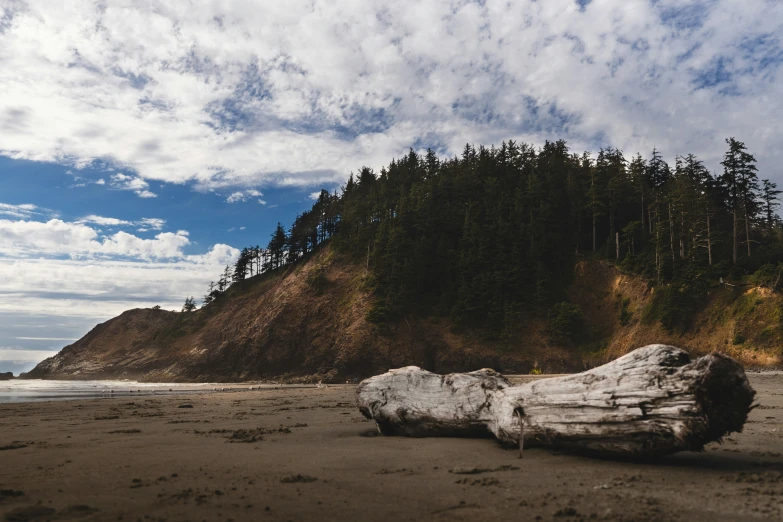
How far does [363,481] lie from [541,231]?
60.9 meters

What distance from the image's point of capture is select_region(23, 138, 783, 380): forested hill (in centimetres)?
4650

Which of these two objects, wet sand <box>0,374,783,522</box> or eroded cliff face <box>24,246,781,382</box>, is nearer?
wet sand <box>0,374,783,522</box>

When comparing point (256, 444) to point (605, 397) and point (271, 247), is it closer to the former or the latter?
point (605, 397)

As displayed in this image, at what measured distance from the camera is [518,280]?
196ft

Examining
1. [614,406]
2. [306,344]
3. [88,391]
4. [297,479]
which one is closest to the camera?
[297,479]

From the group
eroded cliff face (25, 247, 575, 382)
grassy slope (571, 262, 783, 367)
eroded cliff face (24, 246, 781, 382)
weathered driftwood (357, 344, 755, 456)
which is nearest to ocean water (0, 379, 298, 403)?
eroded cliff face (25, 247, 575, 382)

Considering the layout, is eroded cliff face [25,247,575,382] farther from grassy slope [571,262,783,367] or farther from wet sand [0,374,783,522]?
wet sand [0,374,783,522]

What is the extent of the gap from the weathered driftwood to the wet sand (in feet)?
1.16

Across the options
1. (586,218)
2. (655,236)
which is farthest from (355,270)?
(655,236)

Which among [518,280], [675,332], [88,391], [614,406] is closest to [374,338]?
[518,280]

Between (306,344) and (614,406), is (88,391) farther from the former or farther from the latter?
(614,406)

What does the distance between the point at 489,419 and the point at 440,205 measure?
6486cm

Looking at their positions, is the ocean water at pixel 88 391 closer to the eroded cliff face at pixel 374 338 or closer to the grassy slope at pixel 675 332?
the eroded cliff face at pixel 374 338

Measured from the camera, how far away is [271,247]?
325ft
